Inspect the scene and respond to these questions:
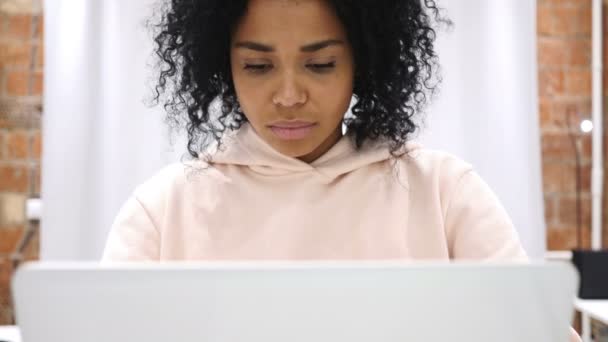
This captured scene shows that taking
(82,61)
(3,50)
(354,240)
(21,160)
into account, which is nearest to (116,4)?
(82,61)

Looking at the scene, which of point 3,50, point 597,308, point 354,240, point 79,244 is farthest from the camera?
point 3,50

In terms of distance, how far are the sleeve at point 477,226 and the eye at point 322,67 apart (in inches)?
11.5

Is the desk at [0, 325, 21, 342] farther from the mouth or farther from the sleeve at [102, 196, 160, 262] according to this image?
the mouth

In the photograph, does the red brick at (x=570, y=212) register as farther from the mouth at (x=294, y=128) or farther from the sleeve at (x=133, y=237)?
the sleeve at (x=133, y=237)

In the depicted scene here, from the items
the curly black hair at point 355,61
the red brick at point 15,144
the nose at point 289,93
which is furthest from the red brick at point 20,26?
the nose at point 289,93

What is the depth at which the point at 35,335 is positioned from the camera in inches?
15.1

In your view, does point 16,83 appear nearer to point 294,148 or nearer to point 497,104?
point 294,148

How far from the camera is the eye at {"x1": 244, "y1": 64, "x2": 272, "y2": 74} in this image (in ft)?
3.12

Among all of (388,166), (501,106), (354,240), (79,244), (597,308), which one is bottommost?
(597,308)

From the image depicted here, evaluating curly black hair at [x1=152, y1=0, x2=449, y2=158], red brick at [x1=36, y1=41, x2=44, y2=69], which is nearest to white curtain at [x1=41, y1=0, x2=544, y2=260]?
red brick at [x1=36, y1=41, x2=44, y2=69]

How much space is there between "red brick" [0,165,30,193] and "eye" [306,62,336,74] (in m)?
1.58

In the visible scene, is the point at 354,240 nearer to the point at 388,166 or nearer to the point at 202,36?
the point at 388,166

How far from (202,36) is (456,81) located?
1.24m

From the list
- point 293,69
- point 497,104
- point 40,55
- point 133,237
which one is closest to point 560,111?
point 497,104
